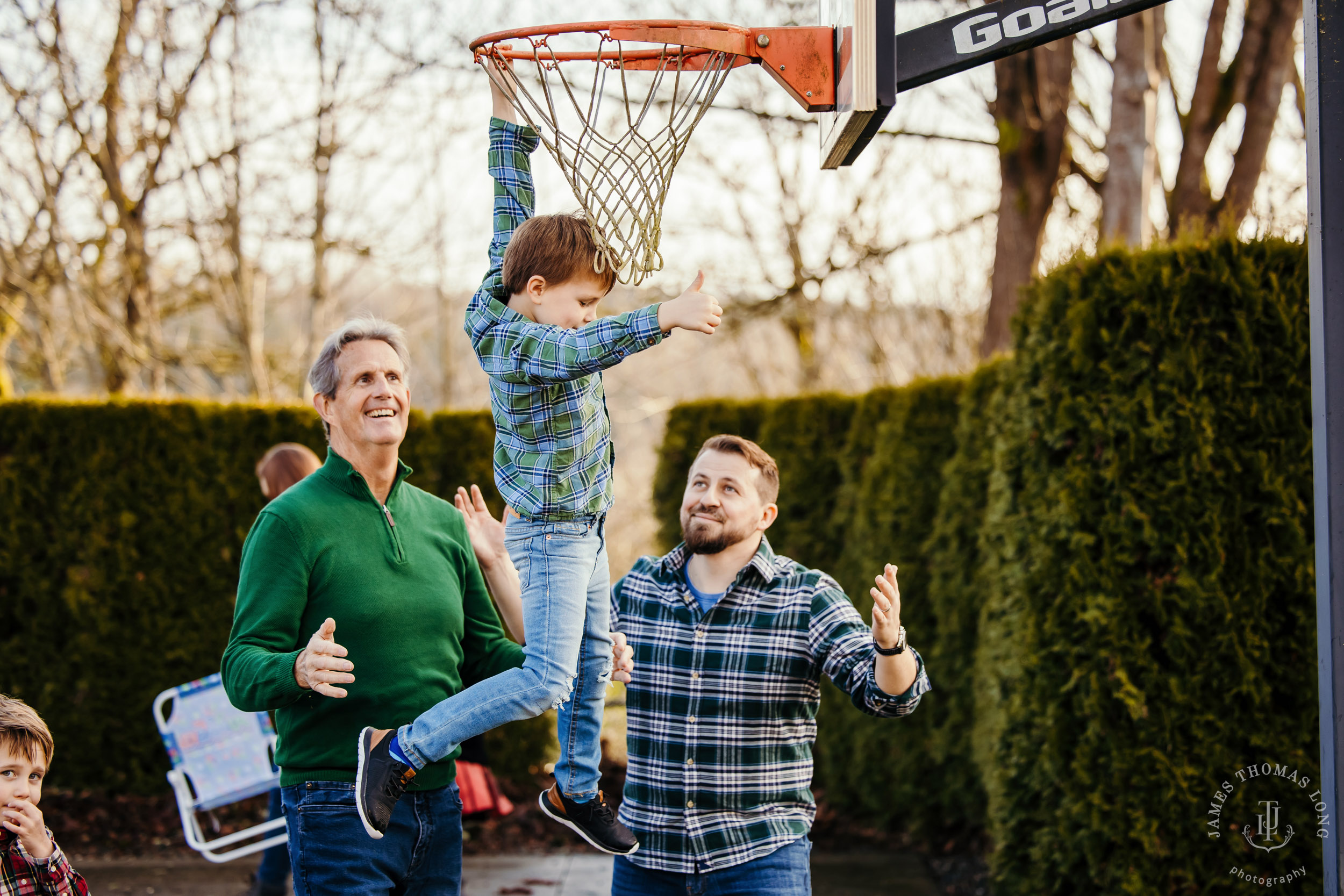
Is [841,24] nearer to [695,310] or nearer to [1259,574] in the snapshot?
[695,310]

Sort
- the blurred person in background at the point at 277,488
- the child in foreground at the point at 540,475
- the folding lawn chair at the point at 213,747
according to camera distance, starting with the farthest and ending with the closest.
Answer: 1. the folding lawn chair at the point at 213,747
2. the blurred person in background at the point at 277,488
3. the child in foreground at the point at 540,475

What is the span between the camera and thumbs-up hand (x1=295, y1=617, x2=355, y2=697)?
7.20 feet

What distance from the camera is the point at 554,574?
8.05ft

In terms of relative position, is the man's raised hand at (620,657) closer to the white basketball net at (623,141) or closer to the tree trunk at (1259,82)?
the white basketball net at (623,141)

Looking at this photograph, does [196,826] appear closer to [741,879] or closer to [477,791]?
[477,791]

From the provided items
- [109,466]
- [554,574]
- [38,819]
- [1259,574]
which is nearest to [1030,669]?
[1259,574]

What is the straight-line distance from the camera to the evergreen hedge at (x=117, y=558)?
20.5 ft

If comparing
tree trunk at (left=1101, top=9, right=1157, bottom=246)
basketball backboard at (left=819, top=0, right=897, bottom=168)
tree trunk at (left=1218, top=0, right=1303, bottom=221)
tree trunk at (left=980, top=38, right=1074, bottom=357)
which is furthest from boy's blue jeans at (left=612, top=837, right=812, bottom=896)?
tree trunk at (left=1218, top=0, right=1303, bottom=221)

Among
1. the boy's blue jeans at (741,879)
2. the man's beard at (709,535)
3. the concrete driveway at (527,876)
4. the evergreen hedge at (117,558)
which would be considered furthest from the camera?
the evergreen hedge at (117,558)

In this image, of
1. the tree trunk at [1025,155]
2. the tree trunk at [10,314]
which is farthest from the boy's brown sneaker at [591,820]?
the tree trunk at [10,314]

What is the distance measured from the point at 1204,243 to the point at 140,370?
8592 millimetres

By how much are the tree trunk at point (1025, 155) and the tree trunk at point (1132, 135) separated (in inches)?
41.1

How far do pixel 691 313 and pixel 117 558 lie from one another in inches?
212

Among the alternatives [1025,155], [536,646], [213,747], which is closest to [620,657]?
[536,646]
